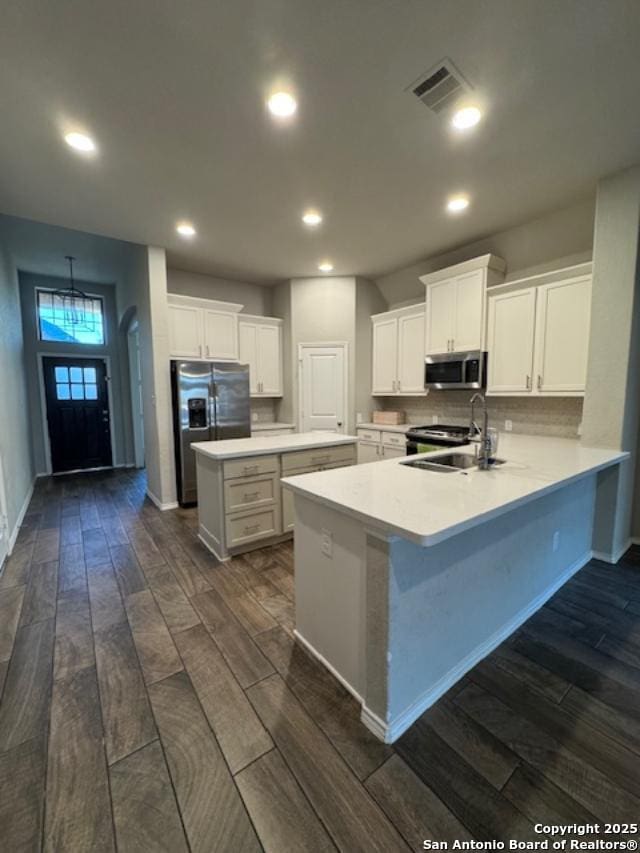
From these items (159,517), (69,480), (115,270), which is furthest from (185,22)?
(69,480)

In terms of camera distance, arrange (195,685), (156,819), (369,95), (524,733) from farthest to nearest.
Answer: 1. (369,95)
2. (195,685)
3. (524,733)
4. (156,819)

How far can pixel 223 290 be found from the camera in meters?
5.32

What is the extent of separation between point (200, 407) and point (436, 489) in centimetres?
340

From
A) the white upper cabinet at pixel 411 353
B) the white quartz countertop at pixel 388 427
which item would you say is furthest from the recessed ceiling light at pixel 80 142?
the white quartz countertop at pixel 388 427

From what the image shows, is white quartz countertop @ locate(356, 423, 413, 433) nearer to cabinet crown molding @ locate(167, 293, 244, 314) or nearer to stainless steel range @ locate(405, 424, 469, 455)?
stainless steel range @ locate(405, 424, 469, 455)

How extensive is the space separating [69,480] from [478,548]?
6.24m

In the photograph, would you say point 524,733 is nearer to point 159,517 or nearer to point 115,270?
point 159,517

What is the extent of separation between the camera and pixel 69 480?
569 cm

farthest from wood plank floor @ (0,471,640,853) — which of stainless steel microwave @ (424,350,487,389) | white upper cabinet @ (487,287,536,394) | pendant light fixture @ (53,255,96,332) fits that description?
pendant light fixture @ (53,255,96,332)

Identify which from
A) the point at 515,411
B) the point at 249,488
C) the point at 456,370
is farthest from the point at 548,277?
the point at 249,488

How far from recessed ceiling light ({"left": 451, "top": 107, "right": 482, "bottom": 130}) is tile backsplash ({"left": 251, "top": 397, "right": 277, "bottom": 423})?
410 cm

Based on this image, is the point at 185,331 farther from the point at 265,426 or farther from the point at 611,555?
the point at 611,555

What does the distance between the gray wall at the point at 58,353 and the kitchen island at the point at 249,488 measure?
4.42 metres

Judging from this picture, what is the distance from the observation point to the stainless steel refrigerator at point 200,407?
421 cm
